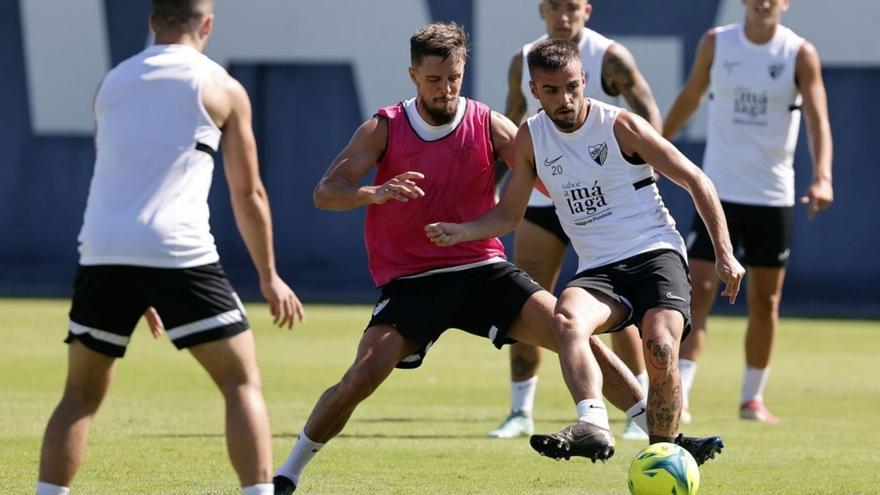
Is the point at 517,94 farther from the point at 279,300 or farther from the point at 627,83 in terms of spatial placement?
the point at 279,300

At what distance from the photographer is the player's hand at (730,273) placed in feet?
24.0

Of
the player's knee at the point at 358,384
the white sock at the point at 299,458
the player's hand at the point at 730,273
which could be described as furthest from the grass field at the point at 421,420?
the player's hand at the point at 730,273

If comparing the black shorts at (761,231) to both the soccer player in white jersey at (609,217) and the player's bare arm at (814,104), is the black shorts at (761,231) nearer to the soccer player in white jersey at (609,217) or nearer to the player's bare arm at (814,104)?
the player's bare arm at (814,104)

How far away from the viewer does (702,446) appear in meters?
7.51

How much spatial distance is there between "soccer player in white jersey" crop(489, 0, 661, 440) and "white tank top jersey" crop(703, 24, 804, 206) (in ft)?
4.58

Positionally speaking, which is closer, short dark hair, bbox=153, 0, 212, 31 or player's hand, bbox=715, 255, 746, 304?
short dark hair, bbox=153, 0, 212, 31

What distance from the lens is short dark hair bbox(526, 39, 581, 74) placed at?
7.64m

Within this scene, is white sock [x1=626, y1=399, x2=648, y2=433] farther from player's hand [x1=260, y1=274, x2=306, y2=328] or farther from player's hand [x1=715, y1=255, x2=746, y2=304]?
player's hand [x1=260, y1=274, x2=306, y2=328]

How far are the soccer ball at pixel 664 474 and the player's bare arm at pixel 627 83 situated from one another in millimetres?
3268

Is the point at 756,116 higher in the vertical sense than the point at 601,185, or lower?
lower

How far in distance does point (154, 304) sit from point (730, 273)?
9.06 ft

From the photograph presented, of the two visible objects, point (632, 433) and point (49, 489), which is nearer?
point (49, 489)

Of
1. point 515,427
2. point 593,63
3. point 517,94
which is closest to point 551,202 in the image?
point 517,94

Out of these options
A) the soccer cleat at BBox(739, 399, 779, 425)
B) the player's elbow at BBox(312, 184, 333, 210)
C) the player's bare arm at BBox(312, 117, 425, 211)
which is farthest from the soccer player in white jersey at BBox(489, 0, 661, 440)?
the player's elbow at BBox(312, 184, 333, 210)
